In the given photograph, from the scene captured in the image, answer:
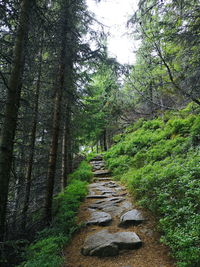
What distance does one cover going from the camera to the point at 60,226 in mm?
4766

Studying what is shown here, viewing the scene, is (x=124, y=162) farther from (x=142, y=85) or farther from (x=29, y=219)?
(x=29, y=219)

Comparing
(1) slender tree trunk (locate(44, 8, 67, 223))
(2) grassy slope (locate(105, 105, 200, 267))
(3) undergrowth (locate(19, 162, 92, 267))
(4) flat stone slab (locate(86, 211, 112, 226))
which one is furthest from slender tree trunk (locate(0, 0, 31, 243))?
(2) grassy slope (locate(105, 105, 200, 267))

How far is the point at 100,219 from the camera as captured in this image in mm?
4852

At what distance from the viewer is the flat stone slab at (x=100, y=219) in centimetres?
470

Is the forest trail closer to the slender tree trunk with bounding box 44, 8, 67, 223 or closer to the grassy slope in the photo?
the grassy slope

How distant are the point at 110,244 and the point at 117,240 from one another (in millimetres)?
203

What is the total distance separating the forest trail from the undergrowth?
0.24 metres

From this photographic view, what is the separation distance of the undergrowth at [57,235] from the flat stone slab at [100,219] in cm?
45

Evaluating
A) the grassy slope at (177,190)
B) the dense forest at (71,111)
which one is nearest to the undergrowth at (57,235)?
the dense forest at (71,111)

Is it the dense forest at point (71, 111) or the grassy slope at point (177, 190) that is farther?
the dense forest at point (71, 111)

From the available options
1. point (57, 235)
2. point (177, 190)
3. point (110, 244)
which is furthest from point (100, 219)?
point (177, 190)

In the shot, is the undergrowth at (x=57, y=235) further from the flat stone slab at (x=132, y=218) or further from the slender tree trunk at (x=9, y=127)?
the flat stone slab at (x=132, y=218)

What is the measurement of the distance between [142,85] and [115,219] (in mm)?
5739

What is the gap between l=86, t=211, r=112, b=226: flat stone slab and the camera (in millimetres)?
4695
